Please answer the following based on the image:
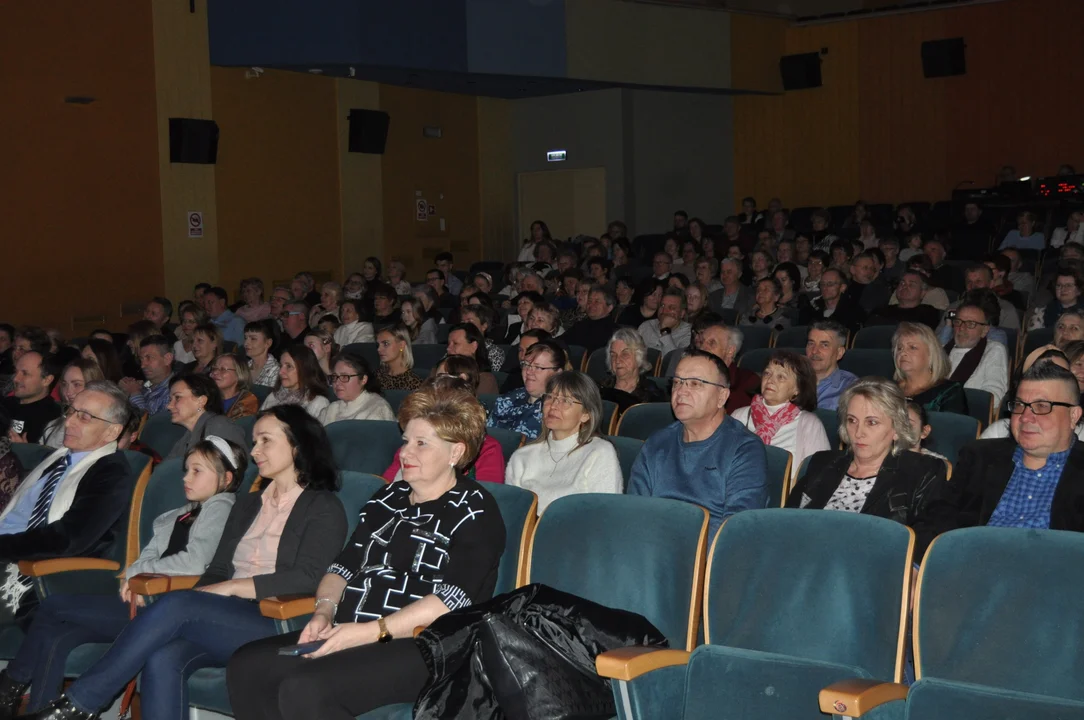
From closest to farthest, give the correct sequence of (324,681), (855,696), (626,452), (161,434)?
1. (855,696)
2. (324,681)
3. (626,452)
4. (161,434)

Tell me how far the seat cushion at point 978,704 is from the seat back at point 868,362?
3.35 meters

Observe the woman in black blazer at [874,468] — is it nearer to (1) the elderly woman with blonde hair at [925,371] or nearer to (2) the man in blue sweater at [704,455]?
(2) the man in blue sweater at [704,455]

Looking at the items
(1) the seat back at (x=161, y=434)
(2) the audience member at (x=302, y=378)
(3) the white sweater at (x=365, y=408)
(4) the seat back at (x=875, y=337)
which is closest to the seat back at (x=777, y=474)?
(3) the white sweater at (x=365, y=408)

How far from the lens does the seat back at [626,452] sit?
152 inches

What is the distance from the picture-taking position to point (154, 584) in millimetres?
3227

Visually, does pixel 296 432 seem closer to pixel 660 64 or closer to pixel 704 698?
pixel 704 698

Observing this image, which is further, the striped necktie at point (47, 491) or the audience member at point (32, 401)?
the audience member at point (32, 401)

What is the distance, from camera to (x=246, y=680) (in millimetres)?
2816

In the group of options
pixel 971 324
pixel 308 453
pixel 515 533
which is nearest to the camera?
pixel 515 533

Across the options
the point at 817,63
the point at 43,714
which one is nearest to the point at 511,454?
the point at 43,714

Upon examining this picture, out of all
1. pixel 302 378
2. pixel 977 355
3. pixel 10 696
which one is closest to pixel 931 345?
pixel 977 355

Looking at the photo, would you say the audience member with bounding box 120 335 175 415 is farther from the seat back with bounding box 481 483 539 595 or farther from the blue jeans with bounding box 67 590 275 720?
the seat back with bounding box 481 483 539 595

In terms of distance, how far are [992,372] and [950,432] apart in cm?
125

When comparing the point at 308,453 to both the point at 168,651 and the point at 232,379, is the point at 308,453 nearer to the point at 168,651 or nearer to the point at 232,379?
the point at 168,651
